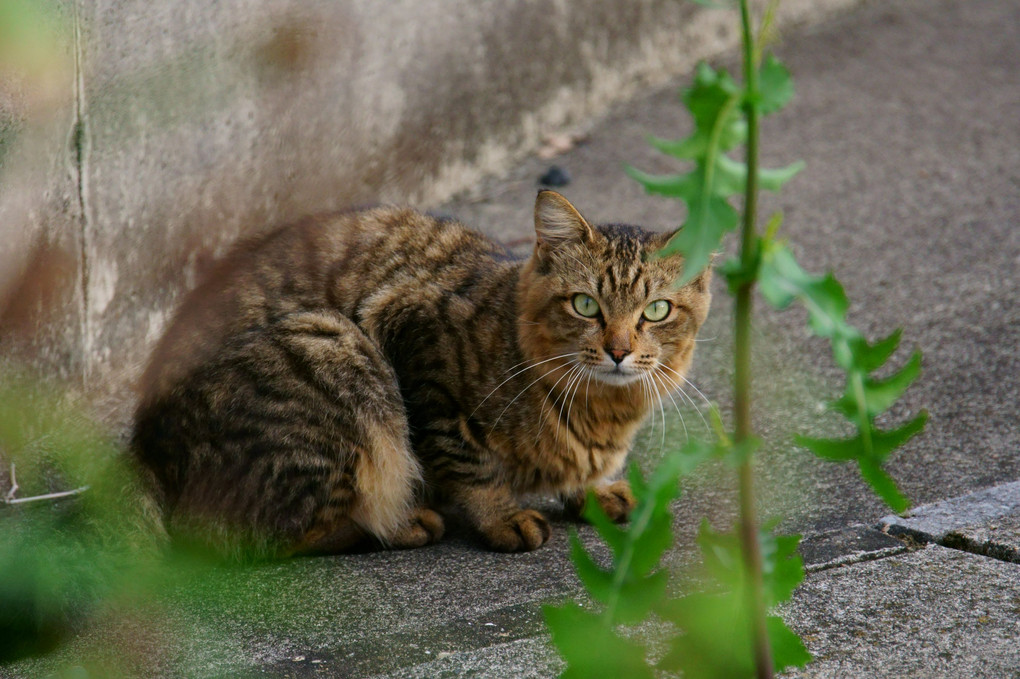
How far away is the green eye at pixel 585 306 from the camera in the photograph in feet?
9.05

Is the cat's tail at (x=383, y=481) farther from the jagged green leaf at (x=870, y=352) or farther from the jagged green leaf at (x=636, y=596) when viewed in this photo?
the jagged green leaf at (x=870, y=352)

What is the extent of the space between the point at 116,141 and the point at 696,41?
374cm

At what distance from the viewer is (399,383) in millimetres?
2855

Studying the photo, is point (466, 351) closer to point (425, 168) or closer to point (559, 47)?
point (425, 168)

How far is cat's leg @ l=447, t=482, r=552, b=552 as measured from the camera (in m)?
2.73

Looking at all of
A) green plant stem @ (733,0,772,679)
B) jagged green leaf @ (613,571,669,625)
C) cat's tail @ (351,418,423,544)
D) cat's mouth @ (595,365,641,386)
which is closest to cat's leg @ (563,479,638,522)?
cat's mouth @ (595,365,641,386)

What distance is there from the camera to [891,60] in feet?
20.0

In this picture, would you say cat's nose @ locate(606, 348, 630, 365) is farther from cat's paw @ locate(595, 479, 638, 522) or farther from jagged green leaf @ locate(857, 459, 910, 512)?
jagged green leaf @ locate(857, 459, 910, 512)

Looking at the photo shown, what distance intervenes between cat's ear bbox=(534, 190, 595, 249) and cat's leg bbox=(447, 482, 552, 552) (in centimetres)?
71

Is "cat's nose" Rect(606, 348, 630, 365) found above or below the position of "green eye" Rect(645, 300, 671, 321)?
below

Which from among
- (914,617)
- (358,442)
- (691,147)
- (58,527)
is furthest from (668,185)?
(358,442)

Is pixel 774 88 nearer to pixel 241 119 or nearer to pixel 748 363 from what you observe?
pixel 748 363

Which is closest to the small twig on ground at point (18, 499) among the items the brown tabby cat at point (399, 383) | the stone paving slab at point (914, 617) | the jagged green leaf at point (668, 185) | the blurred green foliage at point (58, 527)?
the blurred green foliage at point (58, 527)

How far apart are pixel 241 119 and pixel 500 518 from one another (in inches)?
67.5
